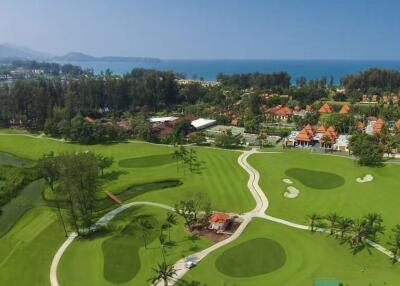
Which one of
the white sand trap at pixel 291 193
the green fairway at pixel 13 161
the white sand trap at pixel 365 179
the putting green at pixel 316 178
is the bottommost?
the green fairway at pixel 13 161

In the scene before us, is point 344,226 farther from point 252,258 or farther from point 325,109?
point 325,109

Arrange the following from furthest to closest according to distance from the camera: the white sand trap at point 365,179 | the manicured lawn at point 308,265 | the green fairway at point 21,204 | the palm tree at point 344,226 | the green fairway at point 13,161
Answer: the green fairway at point 13,161 → the white sand trap at point 365,179 → the green fairway at point 21,204 → the palm tree at point 344,226 → the manicured lawn at point 308,265

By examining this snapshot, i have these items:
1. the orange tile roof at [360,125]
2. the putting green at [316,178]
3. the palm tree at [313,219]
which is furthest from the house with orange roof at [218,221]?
the orange tile roof at [360,125]

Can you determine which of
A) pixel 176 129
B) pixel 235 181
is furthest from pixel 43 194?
pixel 176 129

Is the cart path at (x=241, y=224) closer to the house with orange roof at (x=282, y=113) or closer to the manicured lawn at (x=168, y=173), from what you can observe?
the manicured lawn at (x=168, y=173)

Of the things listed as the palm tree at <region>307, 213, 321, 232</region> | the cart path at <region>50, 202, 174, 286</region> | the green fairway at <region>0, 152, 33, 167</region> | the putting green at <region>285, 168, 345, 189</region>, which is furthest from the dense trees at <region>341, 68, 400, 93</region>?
the green fairway at <region>0, 152, 33, 167</region>

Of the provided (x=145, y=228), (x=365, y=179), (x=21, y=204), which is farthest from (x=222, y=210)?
(x=21, y=204)

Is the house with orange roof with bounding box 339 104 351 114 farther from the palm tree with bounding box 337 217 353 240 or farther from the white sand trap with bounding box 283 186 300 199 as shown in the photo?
the palm tree with bounding box 337 217 353 240
